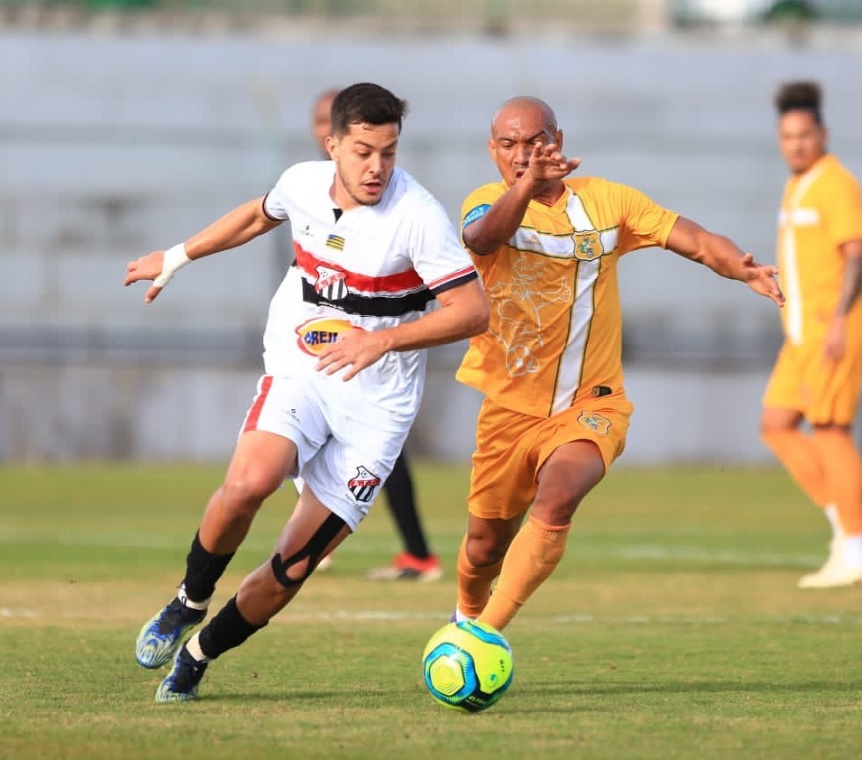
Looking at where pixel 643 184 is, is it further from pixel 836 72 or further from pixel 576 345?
pixel 576 345

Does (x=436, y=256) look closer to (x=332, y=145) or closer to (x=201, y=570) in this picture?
(x=332, y=145)

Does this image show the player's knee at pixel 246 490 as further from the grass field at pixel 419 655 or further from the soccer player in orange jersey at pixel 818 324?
the soccer player in orange jersey at pixel 818 324

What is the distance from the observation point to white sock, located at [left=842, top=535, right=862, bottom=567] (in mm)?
10356

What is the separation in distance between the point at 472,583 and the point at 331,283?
1.63 metres

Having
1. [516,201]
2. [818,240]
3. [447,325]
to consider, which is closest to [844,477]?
[818,240]

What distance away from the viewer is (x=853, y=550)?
1043 cm

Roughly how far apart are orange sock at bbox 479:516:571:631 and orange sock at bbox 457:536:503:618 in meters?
0.55

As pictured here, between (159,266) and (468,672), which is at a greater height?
(159,266)

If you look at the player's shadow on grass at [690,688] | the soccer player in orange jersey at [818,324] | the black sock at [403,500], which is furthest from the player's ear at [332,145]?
the soccer player in orange jersey at [818,324]

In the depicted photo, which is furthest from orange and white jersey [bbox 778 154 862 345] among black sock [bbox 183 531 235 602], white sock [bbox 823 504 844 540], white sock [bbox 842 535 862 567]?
black sock [bbox 183 531 235 602]

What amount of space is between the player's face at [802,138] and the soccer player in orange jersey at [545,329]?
4090mm

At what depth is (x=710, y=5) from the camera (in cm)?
3064

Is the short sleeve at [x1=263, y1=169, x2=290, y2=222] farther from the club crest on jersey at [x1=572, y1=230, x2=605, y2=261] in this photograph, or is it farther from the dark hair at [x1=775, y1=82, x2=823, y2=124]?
the dark hair at [x1=775, y1=82, x2=823, y2=124]

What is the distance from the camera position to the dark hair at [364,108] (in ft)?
20.0
